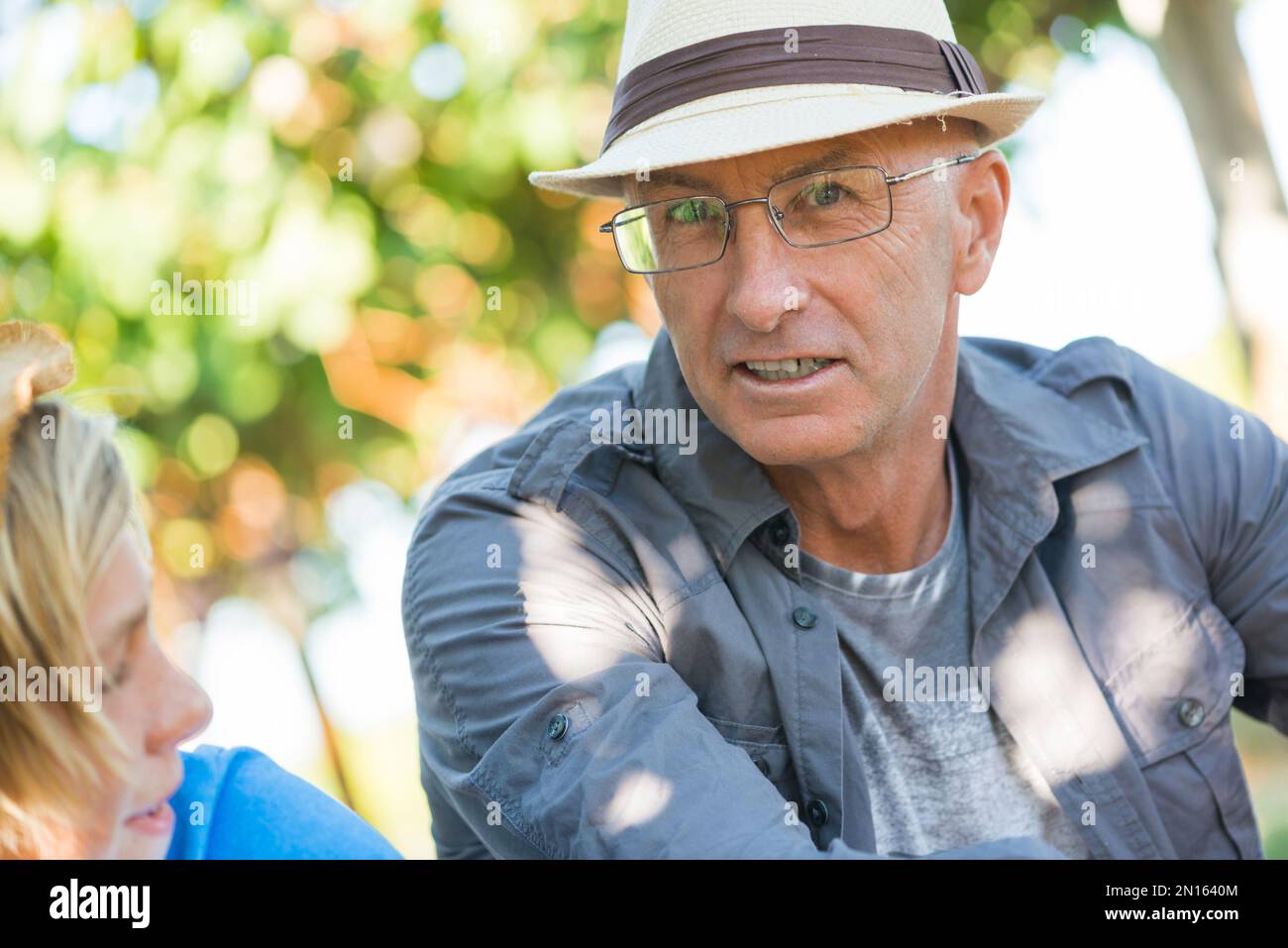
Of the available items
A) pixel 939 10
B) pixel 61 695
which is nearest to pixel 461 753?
pixel 61 695

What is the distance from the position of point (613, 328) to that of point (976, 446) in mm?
1915

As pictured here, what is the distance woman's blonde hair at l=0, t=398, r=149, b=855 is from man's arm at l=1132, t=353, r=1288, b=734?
192 centimetres

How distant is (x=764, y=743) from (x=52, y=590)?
1.16 m

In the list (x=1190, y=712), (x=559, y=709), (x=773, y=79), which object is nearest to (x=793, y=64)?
(x=773, y=79)

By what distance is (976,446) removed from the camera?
8.80 feet

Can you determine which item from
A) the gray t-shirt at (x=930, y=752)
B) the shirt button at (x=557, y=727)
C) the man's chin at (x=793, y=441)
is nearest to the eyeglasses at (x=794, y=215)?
the man's chin at (x=793, y=441)

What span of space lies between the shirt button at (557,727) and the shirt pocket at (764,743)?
1.18 feet

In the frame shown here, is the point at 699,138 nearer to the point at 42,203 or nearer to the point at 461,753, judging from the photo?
the point at 461,753

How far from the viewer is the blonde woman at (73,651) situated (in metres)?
1.52

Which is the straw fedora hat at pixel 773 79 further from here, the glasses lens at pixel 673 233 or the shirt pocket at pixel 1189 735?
the shirt pocket at pixel 1189 735

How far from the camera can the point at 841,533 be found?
2557 millimetres

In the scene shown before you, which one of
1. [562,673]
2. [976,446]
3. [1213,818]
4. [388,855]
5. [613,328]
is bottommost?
[1213,818]

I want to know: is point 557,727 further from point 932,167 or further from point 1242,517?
point 1242,517

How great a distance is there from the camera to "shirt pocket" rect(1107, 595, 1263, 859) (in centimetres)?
245
